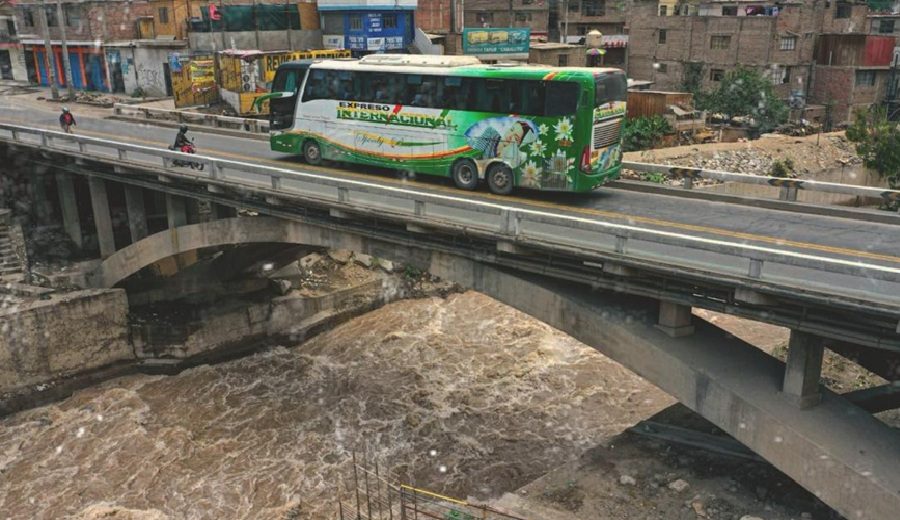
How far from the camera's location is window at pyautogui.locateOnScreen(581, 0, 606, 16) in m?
59.8

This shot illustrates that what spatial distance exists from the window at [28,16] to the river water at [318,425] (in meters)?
34.7

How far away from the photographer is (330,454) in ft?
66.5

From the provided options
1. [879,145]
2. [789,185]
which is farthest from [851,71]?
[789,185]

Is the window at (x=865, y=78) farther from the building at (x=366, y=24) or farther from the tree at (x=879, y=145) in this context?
the building at (x=366, y=24)

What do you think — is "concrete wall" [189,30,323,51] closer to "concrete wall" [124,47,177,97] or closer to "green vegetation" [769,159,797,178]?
"concrete wall" [124,47,177,97]

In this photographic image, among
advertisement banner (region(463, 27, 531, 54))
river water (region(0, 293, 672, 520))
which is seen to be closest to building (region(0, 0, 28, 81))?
advertisement banner (region(463, 27, 531, 54))

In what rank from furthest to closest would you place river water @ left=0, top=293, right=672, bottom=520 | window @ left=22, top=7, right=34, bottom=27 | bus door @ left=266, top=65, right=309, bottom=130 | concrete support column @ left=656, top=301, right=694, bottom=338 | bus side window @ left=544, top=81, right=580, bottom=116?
window @ left=22, top=7, right=34, bottom=27 < bus door @ left=266, top=65, right=309, bottom=130 < river water @ left=0, top=293, right=672, bottom=520 < bus side window @ left=544, top=81, right=580, bottom=116 < concrete support column @ left=656, top=301, right=694, bottom=338

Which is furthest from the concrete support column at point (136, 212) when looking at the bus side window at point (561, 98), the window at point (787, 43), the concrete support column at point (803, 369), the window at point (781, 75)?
the window at point (787, 43)

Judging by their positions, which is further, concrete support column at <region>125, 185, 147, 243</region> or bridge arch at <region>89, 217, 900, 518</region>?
concrete support column at <region>125, 185, 147, 243</region>

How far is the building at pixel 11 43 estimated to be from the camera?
51900mm

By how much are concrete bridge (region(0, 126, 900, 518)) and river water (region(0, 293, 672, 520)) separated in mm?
5883

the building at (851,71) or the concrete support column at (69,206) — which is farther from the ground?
the building at (851,71)

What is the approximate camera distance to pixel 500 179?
17.9 meters

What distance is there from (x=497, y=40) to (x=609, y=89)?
29.5 m
